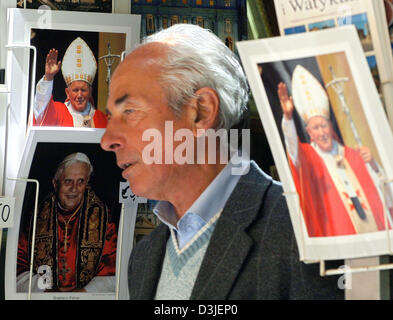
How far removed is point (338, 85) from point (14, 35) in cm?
116

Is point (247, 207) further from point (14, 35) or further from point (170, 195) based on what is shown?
point (14, 35)

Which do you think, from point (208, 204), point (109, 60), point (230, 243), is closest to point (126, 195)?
point (109, 60)

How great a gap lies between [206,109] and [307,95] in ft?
1.28

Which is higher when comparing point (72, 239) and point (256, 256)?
point (72, 239)

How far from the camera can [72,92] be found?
5.98 ft

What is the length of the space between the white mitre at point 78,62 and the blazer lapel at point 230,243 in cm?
75

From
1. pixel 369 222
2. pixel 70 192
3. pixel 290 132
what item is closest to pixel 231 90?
pixel 290 132

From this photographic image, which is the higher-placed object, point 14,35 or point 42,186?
point 14,35

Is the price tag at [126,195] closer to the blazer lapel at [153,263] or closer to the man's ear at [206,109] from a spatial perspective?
the blazer lapel at [153,263]

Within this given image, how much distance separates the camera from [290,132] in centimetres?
103

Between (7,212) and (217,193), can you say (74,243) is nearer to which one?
(7,212)

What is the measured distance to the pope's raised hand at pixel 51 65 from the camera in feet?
5.92

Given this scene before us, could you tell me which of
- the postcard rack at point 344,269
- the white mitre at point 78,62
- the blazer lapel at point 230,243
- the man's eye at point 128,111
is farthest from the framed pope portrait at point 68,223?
the postcard rack at point 344,269

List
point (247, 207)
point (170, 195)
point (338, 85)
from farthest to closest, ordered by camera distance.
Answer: point (170, 195) < point (247, 207) < point (338, 85)
